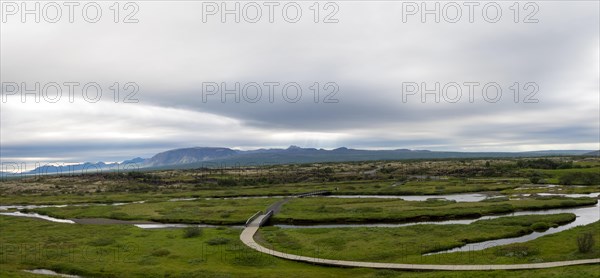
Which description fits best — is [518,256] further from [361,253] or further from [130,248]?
[130,248]

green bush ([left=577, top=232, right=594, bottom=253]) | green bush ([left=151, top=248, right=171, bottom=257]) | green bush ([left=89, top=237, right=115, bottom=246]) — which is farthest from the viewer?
green bush ([left=89, top=237, right=115, bottom=246])

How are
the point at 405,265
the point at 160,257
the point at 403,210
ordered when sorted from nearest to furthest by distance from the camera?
the point at 405,265, the point at 160,257, the point at 403,210

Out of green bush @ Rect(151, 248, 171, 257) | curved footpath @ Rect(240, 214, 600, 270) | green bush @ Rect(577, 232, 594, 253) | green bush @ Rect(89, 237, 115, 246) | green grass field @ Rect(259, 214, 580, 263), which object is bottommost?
green bush @ Rect(89, 237, 115, 246)

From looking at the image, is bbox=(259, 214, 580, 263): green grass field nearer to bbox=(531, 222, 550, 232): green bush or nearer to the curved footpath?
bbox=(531, 222, 550, 232): green bush

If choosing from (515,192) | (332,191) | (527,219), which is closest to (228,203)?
(332,191)

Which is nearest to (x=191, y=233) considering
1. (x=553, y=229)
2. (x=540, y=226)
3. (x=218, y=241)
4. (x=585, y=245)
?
(x=218, y=241)

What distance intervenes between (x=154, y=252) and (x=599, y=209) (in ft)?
287

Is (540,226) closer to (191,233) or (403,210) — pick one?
(403,210)

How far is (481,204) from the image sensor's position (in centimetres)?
8769

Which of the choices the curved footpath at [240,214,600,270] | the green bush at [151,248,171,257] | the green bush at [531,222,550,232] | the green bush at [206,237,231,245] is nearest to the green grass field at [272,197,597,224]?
the green bush at [531,222,550,232]

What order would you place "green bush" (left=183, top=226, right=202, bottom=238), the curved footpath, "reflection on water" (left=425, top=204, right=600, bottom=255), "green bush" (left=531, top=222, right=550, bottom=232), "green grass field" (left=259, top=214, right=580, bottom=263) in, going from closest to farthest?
1. the curved footpath
2. "green grass field" (left=259, top=214, right=580, bottom=263)
3. "reflection on water" (left=425, top=204, right=600, bottom=255)
4. "green bush" (left=183, top=226, right=202, bottom=238)
5. "green bush" (left=531, top=222, right=550, bottom=232)

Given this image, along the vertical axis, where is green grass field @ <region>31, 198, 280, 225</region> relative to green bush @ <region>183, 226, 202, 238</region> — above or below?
below

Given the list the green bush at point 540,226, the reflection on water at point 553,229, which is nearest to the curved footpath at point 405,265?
the reflection on water at point 553,229

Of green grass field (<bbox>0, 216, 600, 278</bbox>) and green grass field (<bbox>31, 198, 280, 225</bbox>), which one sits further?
green grass field (<bbox>31, 198, 280, 225</bbox>)
